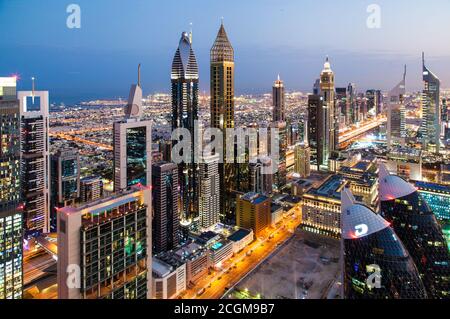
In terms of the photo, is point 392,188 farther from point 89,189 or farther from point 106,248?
point 89,189

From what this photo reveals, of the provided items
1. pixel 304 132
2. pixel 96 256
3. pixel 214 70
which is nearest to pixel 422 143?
pixel 304 132

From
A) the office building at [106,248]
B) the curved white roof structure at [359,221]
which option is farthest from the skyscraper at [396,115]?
the office building at [106,248]

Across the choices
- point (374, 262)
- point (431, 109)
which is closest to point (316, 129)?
point (431, 109)

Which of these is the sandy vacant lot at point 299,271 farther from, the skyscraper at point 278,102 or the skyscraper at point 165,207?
the skyscraper at point 278,102

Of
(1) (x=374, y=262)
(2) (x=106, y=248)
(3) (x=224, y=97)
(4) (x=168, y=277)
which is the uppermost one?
(3) (x=224, y=97)

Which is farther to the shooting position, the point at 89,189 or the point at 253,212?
the point at 89,189
